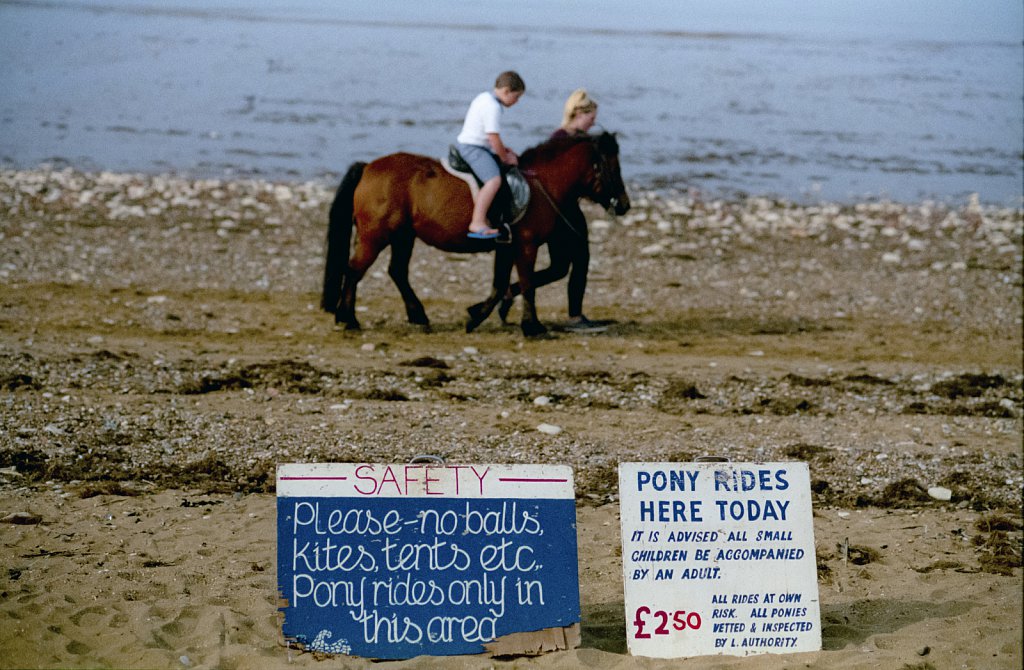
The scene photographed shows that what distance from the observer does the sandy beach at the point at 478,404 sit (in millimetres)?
6020

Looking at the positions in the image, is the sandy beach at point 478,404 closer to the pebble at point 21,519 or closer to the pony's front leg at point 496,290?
the pebble at point 21,519

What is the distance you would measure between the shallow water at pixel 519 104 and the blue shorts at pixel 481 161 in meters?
8.29

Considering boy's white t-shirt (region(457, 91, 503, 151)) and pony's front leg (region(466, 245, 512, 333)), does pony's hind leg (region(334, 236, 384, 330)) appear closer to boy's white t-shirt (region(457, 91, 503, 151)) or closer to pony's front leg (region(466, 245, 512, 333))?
pony's front leg (region(466, 245, 512, 333))

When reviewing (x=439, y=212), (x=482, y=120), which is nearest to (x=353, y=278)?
(x=439, y=212)

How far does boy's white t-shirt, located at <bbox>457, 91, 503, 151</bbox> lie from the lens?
37.5ft

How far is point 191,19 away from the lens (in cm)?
4309

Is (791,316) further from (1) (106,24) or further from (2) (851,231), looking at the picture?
(1) (106,24)

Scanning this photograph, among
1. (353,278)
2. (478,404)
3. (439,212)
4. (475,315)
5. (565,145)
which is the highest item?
(565,145)

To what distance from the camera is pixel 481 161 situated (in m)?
11.6

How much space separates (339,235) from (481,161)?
149cm

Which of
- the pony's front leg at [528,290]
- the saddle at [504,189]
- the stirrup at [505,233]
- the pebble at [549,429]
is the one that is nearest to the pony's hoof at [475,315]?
the pony's front leg at [528,290]

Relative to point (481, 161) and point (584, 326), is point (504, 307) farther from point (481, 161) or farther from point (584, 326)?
point (481, 161)

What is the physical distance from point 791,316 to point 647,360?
2.77 meters

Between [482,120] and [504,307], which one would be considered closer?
[482,120]
